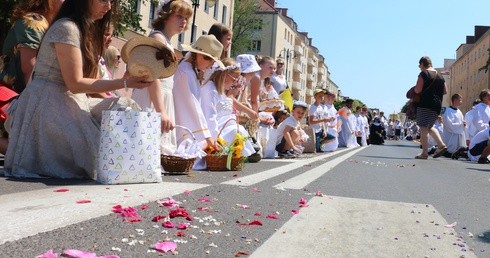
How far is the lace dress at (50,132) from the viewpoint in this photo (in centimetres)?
462

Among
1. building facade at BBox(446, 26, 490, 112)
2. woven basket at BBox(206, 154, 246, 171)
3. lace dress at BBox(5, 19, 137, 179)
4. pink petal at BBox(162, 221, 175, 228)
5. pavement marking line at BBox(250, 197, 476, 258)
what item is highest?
building facade at BBox(446, 26, 490, 112)

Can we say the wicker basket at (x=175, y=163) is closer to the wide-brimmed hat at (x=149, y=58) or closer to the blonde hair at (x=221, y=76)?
the wide-brimmed hat at (x=149, y=58)

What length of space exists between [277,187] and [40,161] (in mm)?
1994

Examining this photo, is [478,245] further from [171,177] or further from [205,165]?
[205,165]

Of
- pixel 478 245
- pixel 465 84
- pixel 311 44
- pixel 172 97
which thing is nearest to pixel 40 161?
pixel 172 97

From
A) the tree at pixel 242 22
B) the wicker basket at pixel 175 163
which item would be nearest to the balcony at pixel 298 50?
the tree at pixel 242 22

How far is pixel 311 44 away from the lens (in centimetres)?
12250

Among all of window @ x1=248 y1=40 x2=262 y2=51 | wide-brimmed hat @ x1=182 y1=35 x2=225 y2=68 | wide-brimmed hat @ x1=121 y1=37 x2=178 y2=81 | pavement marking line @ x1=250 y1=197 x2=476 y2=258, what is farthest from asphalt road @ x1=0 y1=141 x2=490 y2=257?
window @ x1=248 y1=40 x2=262 y2=51

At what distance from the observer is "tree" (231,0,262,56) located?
67.8 metres

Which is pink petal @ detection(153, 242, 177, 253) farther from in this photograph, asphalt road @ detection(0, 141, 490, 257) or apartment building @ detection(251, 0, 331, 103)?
apartment building @ detection(251, 0, 331, 103)

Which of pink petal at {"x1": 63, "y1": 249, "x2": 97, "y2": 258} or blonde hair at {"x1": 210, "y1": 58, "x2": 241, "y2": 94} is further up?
blonde hair at {"x1": 210, "y1": 58, "x2": 241, "y2": 94}

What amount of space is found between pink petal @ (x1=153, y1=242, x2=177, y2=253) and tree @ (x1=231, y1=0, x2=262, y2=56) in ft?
215

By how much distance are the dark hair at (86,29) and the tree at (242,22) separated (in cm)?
6307

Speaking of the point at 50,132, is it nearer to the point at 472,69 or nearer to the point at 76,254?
the point at 76,254
